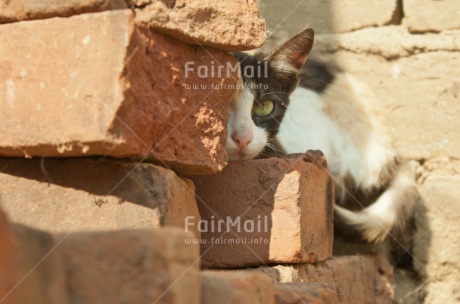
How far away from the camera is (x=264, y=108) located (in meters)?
3.82

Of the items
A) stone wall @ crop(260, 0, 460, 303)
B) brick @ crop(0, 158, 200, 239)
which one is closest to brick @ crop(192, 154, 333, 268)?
brick @ crop(0, 158, 200, 239)

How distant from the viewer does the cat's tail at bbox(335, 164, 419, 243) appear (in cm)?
424

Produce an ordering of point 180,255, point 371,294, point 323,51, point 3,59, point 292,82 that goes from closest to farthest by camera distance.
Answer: point 180,255
point 3,59
point 292,82
point 371,294
point 323,51

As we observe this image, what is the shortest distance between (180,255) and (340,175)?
2.63m

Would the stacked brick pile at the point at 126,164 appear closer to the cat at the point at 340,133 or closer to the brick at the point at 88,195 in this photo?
the brick at the point at 88,195

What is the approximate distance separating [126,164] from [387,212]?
7.37ft

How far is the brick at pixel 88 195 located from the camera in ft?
8.27

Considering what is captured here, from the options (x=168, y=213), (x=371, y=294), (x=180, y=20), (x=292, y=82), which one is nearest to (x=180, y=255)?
(x=168, y=213)

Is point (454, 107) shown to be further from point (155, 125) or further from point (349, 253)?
point (155, 125)

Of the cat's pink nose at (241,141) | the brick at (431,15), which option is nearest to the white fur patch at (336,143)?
the brick at (431,15)

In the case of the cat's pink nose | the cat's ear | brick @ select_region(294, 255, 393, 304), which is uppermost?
the cat's ear

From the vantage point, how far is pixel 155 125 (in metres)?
2.50

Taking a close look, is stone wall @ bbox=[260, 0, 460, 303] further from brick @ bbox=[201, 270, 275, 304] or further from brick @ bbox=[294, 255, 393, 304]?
brick @ bbox=[201, 270, 275, 304]

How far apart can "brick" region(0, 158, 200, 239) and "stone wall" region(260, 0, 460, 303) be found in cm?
234
